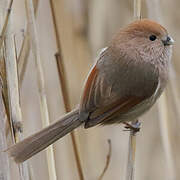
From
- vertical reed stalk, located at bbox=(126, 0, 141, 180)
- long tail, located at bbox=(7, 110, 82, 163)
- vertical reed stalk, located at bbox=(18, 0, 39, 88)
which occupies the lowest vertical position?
vertical reed stalk, located at bbox=(126, 0, 141, 180)

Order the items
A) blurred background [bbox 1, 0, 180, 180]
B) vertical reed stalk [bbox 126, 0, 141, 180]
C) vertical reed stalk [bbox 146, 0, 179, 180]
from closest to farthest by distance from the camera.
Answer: vertical reed stalk [bbox 126, 0, 141, 180] < vertical reed stalk [bbox 146, 0, 179, 180] < blurred background [bbox 1, 0, 180, 180]

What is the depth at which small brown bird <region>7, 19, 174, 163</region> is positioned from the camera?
2.00m

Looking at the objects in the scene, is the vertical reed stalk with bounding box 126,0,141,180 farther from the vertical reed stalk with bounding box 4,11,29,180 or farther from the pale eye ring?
the vertical reed stalk with bounding box 4,11,29,180

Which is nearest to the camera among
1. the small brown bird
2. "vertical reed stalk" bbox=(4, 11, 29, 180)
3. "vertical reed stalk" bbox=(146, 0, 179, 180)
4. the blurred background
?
"vertical reed stalk" bbox=(4, 11, 29, 180)

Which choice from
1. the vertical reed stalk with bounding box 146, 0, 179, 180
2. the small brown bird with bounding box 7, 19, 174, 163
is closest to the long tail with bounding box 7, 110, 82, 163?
the small brown bird with bounding box 7, 19, 174, 163

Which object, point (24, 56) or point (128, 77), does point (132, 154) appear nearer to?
point (128, 77)

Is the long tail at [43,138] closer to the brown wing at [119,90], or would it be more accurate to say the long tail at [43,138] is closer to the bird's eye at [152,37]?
the brown wing at [119,90]

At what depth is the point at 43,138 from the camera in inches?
69.9

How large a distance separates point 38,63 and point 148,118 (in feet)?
4.89

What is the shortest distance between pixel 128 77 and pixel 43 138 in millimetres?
573

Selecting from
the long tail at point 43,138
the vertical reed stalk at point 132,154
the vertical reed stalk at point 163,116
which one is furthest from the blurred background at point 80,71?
the vertical reed stalk at point 132,154

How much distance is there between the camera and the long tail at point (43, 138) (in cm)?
158

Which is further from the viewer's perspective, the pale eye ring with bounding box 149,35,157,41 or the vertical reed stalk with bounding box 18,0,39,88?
the pale eye ring with bounding box 149,35,157,41

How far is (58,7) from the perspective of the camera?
267 cm
